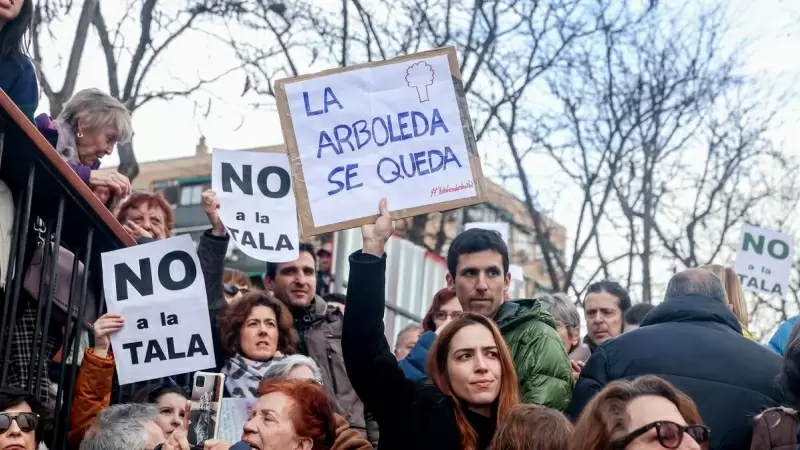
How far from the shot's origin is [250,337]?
571 cm

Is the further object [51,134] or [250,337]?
[250,337]

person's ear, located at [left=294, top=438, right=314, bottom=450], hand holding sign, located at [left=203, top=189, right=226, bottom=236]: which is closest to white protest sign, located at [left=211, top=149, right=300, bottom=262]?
hand holding sign, located at [left=203, top=189, right=226, bottom=236]

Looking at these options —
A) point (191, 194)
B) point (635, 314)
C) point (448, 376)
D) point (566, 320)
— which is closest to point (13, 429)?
point (448, 376)

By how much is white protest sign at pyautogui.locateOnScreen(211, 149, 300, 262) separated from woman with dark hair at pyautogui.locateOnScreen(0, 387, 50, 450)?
2164mm

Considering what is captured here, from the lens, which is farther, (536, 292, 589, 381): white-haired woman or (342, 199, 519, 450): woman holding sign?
(536, 292, 589, 381): white-haired woman

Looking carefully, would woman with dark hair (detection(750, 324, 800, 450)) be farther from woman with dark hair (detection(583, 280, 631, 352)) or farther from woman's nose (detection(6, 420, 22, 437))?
woman with dark hair (detection(583, 280, 631, 352))

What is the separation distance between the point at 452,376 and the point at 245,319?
168 centimetres

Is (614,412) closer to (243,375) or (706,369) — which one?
(706,369)

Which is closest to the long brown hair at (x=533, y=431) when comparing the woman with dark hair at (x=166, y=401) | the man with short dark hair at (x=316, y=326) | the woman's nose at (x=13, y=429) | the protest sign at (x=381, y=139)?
the protest sign at (x=381, y=139)

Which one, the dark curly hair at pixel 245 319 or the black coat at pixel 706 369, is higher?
the dark curly hair at pixel 245 319

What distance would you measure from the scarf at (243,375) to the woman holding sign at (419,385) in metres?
1.37

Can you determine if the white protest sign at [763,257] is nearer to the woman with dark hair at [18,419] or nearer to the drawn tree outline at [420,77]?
the drawn tree outline at [420,77]

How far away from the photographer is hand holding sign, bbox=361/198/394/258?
439cm

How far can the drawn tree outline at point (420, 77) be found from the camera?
509 cm
